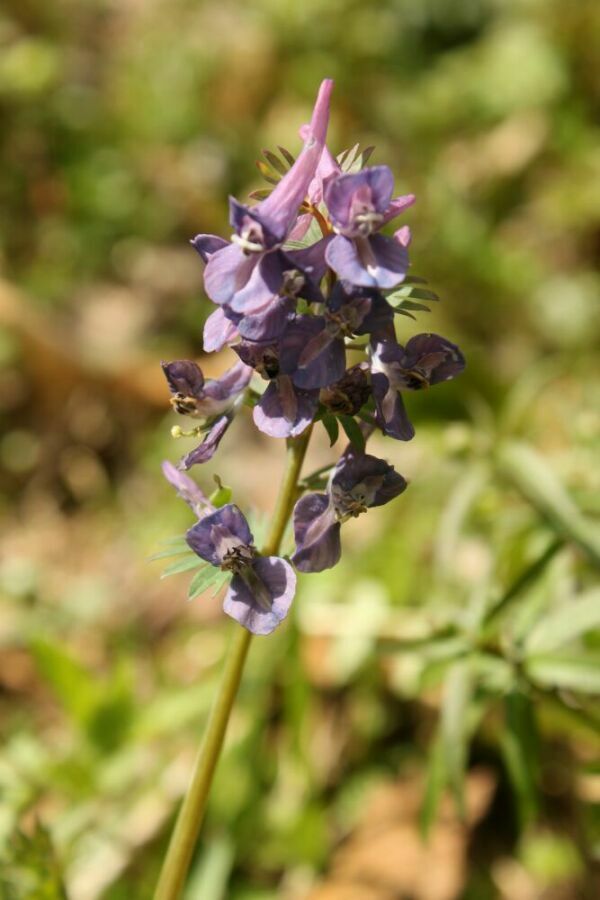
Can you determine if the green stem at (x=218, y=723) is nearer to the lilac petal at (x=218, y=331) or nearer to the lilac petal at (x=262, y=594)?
the lilac petal at (x=262, y=594)

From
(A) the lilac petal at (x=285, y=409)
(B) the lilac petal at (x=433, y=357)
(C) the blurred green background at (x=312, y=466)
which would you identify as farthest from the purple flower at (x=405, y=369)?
(C) the blurred green background at (x=312, y=466)

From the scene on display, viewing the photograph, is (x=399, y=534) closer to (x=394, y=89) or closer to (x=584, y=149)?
(x=584, y=149)

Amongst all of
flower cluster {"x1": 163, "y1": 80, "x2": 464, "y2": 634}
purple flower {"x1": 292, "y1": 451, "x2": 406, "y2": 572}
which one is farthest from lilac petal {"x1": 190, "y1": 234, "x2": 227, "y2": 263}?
purple flower {"x1": 292, "y1": 451, "x2": 406, "y2": 572}

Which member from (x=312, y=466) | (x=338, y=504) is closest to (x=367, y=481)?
(x=338, y=504)

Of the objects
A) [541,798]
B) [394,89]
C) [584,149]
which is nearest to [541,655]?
[541,798]

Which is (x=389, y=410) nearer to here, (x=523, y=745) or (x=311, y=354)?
(x=311, y=354)

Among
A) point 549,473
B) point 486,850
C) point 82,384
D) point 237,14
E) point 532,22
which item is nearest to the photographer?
point 549,473
